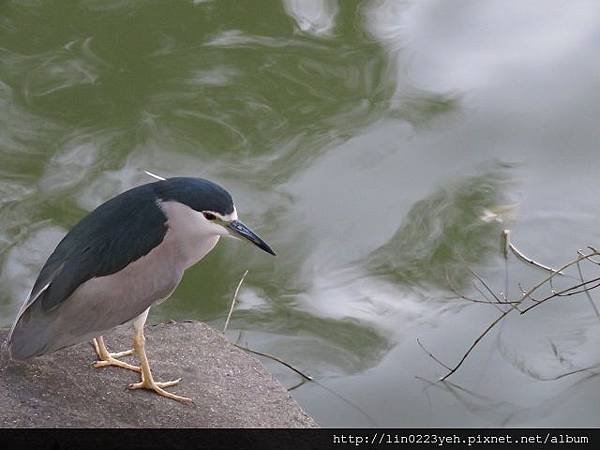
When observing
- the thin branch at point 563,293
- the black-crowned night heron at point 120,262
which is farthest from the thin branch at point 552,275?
the black-crowned night heron at point 120,262

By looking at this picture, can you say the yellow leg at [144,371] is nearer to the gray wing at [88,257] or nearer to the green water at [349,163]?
the gray wing at [88,257]

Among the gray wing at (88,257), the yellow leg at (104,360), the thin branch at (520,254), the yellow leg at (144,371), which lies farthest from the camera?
the thin branch at (520,254)

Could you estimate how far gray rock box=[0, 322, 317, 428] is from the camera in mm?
3043

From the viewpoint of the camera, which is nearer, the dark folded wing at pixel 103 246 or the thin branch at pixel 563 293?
the dark folded wing at pixel 103 246

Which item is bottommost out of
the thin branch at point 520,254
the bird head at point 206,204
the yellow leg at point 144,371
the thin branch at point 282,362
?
the thin branch at point 282,362

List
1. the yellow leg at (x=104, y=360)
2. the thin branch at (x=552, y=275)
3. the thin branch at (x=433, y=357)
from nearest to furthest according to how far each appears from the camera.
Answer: the yellow leg at (x=104, y=360) → the thin branch at (x=552, y=275) → the thin branch at (x=433, y=357)

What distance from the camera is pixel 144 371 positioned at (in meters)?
3.16

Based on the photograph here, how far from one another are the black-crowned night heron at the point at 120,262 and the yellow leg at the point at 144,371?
55mm

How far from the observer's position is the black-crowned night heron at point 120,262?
2.99 metres

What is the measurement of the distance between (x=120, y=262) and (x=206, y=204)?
269 mm

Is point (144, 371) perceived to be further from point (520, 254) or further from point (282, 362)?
point (520, 254)

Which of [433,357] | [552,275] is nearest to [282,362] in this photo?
[433,357]

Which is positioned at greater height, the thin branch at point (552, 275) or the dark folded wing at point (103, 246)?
the dark folded wing at point (103, 246)

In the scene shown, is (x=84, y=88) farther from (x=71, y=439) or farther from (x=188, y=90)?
(x=71, y=439)
